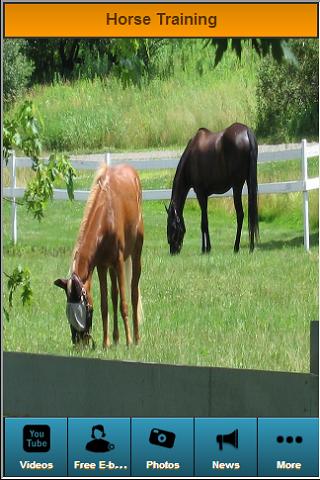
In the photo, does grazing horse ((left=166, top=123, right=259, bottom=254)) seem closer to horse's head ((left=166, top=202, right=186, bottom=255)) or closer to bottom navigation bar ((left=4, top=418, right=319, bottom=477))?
horse's head ((left=166, top=202, right=186, bottom=255))

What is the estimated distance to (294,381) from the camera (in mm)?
10781

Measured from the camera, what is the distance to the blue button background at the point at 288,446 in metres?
10.2

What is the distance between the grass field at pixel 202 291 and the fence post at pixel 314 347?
603 mm

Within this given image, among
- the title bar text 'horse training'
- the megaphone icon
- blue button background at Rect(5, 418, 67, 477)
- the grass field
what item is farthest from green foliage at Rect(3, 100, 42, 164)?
the megaphone icon

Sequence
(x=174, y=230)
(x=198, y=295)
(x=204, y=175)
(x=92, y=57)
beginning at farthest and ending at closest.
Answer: (x=204, y=175), (x=198, y=295), (x=174, y=230), (x=92, y=57)

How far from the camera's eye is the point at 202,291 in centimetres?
1219

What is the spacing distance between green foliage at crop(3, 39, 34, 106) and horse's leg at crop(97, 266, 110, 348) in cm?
172

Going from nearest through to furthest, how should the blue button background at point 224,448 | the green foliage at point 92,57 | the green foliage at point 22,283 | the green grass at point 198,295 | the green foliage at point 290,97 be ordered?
1. the blue button background at point 224,448
2. the green foliage at point 290,97
3. the green foliage at point 92,57
4. the green grass at point 198,295
5. the green foliage at point 22,283

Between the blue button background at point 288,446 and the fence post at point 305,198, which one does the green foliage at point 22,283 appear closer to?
the fence post at point 305,198

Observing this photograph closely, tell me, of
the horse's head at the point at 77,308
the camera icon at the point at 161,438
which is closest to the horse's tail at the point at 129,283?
the horse's head at the point at 77,308

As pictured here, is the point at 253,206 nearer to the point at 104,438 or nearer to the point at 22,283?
the point at 22,283

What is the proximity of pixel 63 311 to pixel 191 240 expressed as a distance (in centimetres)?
121

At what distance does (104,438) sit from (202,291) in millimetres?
2172

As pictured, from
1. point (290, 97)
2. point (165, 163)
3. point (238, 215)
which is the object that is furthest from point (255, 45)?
point (238, 215)
